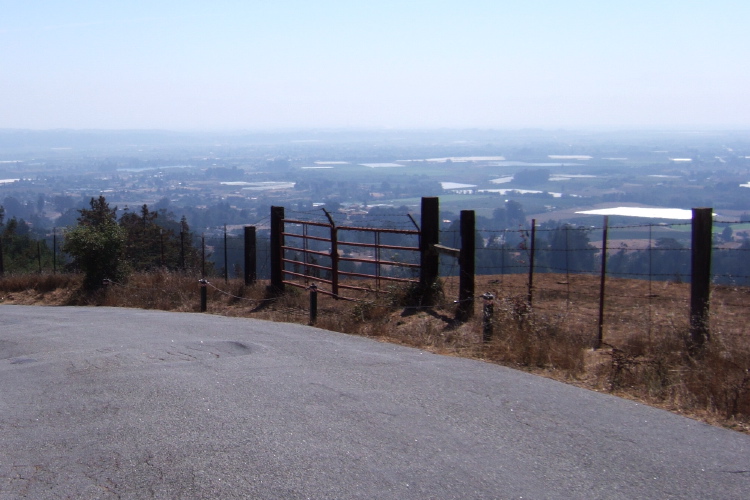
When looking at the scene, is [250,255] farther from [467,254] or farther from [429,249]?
[467,254]

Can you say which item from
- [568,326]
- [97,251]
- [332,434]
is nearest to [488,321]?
[568,326]

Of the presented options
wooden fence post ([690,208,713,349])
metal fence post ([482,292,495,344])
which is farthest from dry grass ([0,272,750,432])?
wooden fence post ([690,208,713,349])

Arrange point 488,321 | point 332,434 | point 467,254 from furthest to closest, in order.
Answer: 1. point 467,254
2. point 488,321
3. point 332,434

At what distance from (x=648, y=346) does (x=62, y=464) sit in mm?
7082

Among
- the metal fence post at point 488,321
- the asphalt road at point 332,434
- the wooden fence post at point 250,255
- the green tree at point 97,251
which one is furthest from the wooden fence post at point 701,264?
the green tree at point 97,251

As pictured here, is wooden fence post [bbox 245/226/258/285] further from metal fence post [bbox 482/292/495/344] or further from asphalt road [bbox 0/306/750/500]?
metal fence post [bbox 482/292/495/344]

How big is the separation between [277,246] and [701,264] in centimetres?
963

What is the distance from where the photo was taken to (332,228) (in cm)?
1422

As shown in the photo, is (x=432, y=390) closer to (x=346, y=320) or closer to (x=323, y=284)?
(x=346, y=320)

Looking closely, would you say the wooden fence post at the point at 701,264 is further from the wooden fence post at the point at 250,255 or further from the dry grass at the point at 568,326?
the wooden fence post at the point at 250,255

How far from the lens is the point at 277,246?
16.1m

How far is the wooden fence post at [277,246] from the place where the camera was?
16.0 meters

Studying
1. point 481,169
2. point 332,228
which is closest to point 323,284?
point 332,228

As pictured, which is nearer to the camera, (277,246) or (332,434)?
(332,434)
